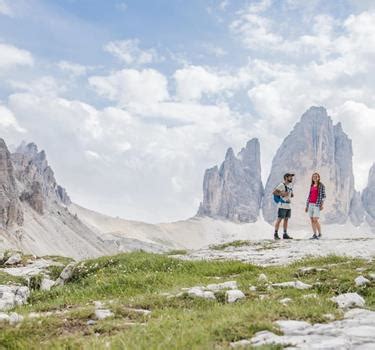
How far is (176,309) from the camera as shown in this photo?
1022cm

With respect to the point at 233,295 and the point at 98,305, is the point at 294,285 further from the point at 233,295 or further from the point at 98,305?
the point at 98,305

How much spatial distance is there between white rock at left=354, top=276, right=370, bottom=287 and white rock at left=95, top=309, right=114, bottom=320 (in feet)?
19.5

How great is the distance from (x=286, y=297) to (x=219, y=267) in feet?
18.4

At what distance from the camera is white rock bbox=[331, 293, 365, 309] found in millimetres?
10227

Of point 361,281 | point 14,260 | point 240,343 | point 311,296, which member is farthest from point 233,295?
point 14,260

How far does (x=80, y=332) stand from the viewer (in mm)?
8461

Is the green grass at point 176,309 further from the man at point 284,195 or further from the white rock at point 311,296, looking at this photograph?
the man at point 284,195

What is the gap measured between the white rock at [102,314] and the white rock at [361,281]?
19.5 feet

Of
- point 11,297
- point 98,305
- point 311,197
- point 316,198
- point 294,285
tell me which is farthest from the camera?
point 311,197

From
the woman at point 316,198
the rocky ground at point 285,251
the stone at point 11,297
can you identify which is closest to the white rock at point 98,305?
the stone at point 11,297

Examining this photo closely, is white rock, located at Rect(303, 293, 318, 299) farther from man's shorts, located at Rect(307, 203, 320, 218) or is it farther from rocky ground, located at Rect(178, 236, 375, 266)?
man's shorts, located at Rect(307, 203, 320, 218)

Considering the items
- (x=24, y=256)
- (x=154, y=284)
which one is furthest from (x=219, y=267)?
(x=24, y=256)

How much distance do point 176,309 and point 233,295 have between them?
1.62m

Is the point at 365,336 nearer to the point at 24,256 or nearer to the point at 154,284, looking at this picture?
the point at 154,284
